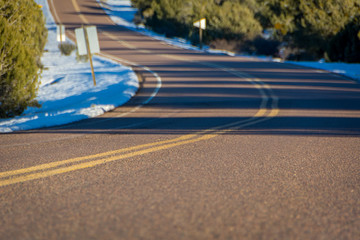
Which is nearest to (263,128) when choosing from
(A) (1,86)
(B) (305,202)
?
(B) (305,202)

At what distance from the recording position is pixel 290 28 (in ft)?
108

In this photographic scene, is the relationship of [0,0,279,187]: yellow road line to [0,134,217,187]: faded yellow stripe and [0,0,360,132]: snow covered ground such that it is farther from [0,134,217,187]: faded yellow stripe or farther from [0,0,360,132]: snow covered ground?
[0,0,360,132]: snow covered ground

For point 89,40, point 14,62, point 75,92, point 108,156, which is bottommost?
point 75,92

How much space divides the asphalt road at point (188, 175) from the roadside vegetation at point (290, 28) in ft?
58.0

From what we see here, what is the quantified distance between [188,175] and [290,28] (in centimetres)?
3079

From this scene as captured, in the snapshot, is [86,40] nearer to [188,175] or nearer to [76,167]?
[76,167]

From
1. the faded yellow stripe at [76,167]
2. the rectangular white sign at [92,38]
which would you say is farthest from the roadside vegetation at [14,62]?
the faded yellow stripe at [76,167]

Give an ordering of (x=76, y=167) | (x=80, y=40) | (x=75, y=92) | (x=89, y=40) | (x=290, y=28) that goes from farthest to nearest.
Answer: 1. (x=290, y=28)
2. (x=75, y=92)
3. (x=89, y=40)
4. (x=80, y=40)
5. (x=76, y=167)

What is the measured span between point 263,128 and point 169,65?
16.6 meters

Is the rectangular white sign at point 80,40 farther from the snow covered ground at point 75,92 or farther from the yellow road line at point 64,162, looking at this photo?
the yellow road line at point 64,162

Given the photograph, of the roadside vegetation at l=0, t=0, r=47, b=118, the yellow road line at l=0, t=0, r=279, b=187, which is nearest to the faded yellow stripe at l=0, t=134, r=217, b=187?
the yellow road line at l=0, t=0, r=279, b=187

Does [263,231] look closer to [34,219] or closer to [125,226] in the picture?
[125,226]

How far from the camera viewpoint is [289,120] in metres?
8.31

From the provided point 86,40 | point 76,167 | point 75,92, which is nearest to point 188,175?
point 76,167
